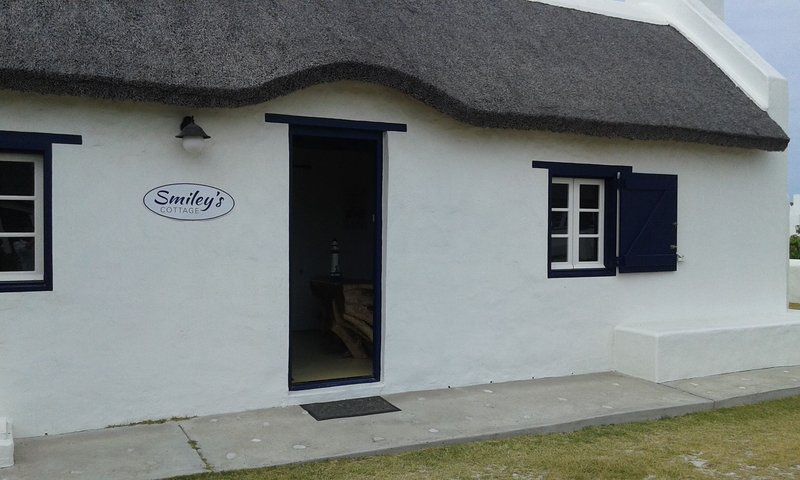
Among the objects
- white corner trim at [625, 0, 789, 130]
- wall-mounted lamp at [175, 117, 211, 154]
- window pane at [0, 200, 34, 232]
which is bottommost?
window pane at [0, 200, 34, 232]

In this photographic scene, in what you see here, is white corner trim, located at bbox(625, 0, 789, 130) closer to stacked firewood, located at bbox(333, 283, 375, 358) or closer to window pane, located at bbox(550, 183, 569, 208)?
window pane, located at bbox(550, 183, 569, 208)

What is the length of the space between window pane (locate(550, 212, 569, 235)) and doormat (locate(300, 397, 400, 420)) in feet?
9.51

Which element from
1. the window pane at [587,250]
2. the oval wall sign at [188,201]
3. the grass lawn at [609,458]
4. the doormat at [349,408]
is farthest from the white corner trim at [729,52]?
the oval wall sign at [188,201]

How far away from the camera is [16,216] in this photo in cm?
563

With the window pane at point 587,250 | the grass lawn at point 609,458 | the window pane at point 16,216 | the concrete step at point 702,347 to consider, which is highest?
the window pane at point 16,216

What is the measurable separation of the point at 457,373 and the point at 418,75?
→ 9.78ft

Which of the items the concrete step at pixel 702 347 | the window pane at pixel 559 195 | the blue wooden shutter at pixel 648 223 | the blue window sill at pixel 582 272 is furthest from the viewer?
the blue wooden shutter at pixel 648 223

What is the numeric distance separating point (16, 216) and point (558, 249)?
5457 mm

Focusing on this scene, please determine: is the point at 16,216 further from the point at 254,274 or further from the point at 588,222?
the point at 588,222

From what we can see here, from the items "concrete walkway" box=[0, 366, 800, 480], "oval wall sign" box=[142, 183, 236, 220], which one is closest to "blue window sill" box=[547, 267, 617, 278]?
"concrete walkway" box=[0, 366, 800, 480]

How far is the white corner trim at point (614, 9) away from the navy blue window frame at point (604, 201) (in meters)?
2.41

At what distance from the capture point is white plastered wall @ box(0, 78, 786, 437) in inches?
221

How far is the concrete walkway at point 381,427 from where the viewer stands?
4996mm

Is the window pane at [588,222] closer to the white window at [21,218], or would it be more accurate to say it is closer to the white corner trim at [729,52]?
the white corner trim at [729,52]
